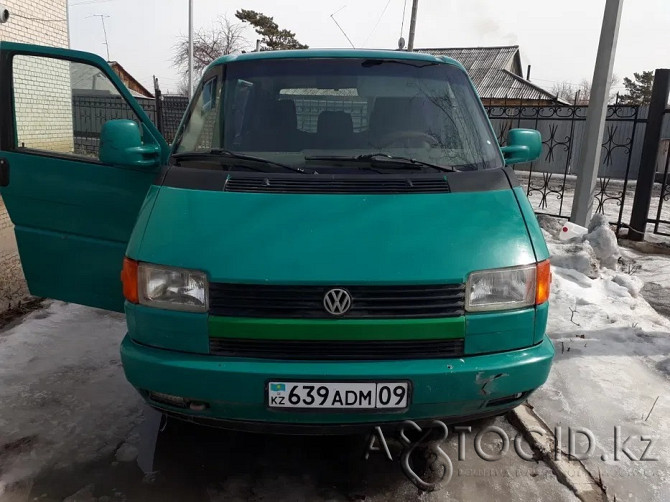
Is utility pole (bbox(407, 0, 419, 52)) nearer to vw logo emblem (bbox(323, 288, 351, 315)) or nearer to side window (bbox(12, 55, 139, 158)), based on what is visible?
side window (bbox(12, 55, 139, 158))

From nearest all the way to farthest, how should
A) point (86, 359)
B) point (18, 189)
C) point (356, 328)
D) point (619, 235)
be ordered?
point (356, 328) → point (18, 189) → point (86, 359) → point (619, 235)

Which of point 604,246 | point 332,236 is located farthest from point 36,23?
point 332,236

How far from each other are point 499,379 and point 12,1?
10.1 meters

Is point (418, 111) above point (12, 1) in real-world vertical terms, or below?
below

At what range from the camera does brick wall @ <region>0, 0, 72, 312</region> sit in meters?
5.03

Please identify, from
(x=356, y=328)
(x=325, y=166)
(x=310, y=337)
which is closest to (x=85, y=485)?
(x=310, y=337)

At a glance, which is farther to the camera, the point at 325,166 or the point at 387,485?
the point at 325,166

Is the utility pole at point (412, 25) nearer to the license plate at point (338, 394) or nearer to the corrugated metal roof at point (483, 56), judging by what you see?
the corrugated metal roof at point (483, 56)

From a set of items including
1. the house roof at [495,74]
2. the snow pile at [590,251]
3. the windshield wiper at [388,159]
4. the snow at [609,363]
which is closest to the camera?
the snow at [609,363]

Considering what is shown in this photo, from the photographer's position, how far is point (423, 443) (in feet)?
9.62

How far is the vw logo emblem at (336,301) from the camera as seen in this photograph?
2258 millimetres

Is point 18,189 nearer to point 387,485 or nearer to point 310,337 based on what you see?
point 310,337

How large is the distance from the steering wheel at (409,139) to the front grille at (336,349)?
121cm

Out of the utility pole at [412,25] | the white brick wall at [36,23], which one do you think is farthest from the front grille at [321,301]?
the utility pole at [412,25]
